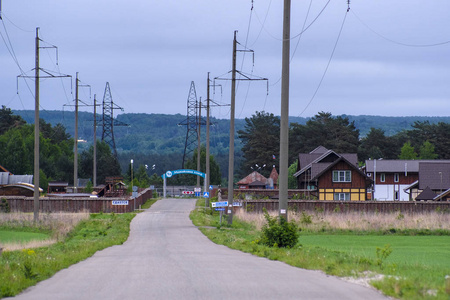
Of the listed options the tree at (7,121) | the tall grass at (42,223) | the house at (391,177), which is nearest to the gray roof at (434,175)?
the house at (391,177)

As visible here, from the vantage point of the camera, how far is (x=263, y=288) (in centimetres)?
1248

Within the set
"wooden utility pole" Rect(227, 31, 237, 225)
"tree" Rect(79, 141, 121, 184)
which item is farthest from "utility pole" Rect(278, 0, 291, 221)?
"tree" Rect(79, 141, 121, 184)

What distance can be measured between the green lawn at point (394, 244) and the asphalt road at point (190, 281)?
8.27 m

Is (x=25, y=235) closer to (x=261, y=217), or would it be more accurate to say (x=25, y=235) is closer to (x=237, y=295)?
(x=261, y=217)

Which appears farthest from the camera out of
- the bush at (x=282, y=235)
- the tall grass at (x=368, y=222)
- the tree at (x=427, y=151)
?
the tree at (x=427, y=151)

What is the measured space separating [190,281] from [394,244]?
21217 mm

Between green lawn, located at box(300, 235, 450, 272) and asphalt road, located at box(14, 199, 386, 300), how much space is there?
8275 millimetres

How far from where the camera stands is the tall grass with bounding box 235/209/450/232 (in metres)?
40.7

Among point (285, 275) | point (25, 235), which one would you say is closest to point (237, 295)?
point (285, 275)

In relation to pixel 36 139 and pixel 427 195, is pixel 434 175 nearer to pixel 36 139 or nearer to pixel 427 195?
pixel 427 195

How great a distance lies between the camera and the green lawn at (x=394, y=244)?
26427mm

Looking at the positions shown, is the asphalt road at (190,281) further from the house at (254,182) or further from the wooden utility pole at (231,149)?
the house at (254,182)

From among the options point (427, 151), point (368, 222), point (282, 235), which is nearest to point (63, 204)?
point (368, 222)

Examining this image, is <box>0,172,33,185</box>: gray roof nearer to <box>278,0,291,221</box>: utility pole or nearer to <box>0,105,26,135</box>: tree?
<box>0,105,26,135</box>: tree
